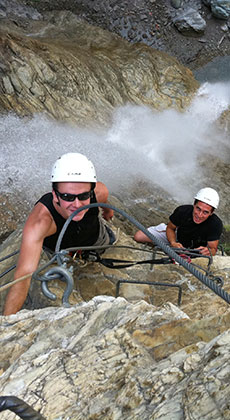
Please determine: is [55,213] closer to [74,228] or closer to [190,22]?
[74,228]

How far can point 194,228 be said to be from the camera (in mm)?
4863

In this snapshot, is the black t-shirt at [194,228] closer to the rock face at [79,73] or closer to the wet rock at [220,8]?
the rock face at [79,73]

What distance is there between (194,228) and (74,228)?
7.54 feet

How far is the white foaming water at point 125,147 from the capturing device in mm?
8977

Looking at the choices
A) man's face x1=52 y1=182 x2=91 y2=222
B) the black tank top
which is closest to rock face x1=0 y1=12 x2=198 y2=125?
the black tank top

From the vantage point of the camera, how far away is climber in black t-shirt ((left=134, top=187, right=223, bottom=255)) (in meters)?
4.66

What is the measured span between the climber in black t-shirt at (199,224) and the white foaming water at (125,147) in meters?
4.26

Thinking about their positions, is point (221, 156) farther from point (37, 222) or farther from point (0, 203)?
point (37, 222)

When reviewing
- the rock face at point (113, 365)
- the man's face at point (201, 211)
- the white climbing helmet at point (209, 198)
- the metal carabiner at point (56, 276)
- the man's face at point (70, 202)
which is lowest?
the man's face at point (201, 211)

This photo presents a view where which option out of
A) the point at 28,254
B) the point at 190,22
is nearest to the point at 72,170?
the point at 28,254

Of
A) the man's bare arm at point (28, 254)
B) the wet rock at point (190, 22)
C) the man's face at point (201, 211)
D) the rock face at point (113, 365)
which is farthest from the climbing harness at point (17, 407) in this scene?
the wet rock at point (190, 22)

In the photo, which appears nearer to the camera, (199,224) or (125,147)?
(199,224)

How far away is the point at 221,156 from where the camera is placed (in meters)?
12.6

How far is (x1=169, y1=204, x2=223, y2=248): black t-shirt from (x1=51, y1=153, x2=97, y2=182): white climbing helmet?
2241 mm
